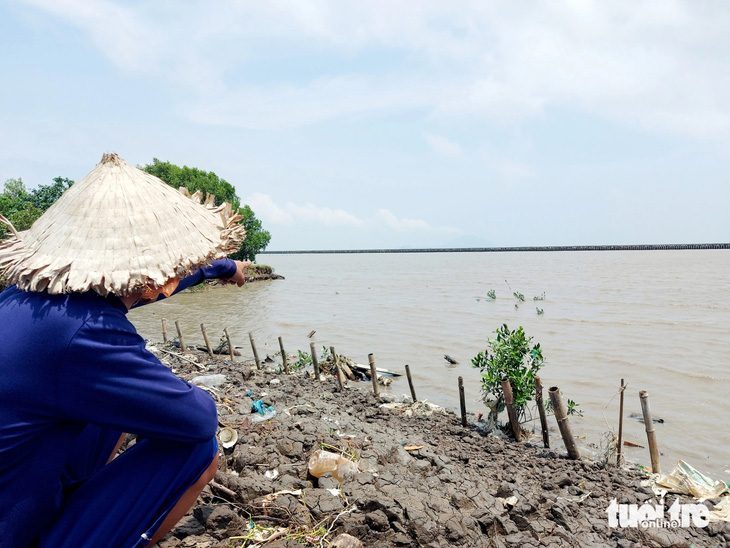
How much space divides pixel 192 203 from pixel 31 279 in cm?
74

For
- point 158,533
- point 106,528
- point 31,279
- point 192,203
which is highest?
point 192,203

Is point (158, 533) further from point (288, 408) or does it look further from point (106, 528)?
point (288, 408)

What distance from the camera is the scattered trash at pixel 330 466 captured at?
364cm

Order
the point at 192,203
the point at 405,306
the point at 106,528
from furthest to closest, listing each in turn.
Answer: the point at 405,306
the point at 192,203
the point at 106,528

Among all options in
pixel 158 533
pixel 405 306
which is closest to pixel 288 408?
pixel 158 533

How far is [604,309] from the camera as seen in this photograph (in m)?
19.9

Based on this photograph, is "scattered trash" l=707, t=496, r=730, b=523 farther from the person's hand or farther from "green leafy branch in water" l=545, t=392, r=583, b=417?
the person's hand

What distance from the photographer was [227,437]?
4035 millimetres

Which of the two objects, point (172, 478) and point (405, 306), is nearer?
point (172, 478)

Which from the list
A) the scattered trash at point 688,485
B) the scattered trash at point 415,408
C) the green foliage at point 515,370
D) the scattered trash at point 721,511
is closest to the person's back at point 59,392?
the scattered trash at point 721,511

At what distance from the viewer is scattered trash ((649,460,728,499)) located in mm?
4598

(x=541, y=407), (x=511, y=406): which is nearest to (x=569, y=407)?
(x=541, y=407)

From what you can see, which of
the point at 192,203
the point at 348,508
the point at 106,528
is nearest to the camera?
the point at 106,528

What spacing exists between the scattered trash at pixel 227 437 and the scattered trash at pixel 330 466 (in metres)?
0.73
